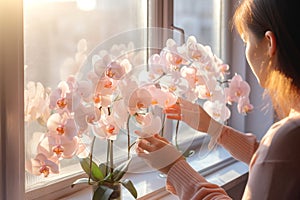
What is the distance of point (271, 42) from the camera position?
40.6 inches

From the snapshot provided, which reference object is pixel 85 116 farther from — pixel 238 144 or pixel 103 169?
pixel 238 144

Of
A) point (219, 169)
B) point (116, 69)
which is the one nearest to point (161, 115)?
point (116, 69)

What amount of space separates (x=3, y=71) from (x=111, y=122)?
23 centimetres

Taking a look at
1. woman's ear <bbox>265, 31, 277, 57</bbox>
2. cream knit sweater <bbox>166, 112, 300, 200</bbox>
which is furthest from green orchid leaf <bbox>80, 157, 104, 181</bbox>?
woman's ear <bbox>265, 31, 277, 57</bbox>

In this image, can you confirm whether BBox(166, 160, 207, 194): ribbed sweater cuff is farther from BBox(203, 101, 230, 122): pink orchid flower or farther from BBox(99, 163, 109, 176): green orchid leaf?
BBox(203, 101, 230, 122): pink orchid flower

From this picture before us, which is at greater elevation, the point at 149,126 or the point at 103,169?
the point at 149,126

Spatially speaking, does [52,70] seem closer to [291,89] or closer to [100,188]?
[100,188]

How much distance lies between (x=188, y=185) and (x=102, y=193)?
0.58ft

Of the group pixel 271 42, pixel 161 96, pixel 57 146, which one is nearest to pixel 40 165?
pixel 57 146

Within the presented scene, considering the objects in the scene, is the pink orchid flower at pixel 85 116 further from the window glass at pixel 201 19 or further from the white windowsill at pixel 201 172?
the window glass at pixel 201 19

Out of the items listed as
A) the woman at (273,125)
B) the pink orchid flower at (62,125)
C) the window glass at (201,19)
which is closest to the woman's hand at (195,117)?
the woman at (273,125)

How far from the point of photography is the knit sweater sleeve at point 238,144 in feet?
4.51

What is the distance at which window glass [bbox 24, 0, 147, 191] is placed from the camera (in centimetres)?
119

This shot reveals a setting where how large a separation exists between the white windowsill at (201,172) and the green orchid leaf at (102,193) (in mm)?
108
